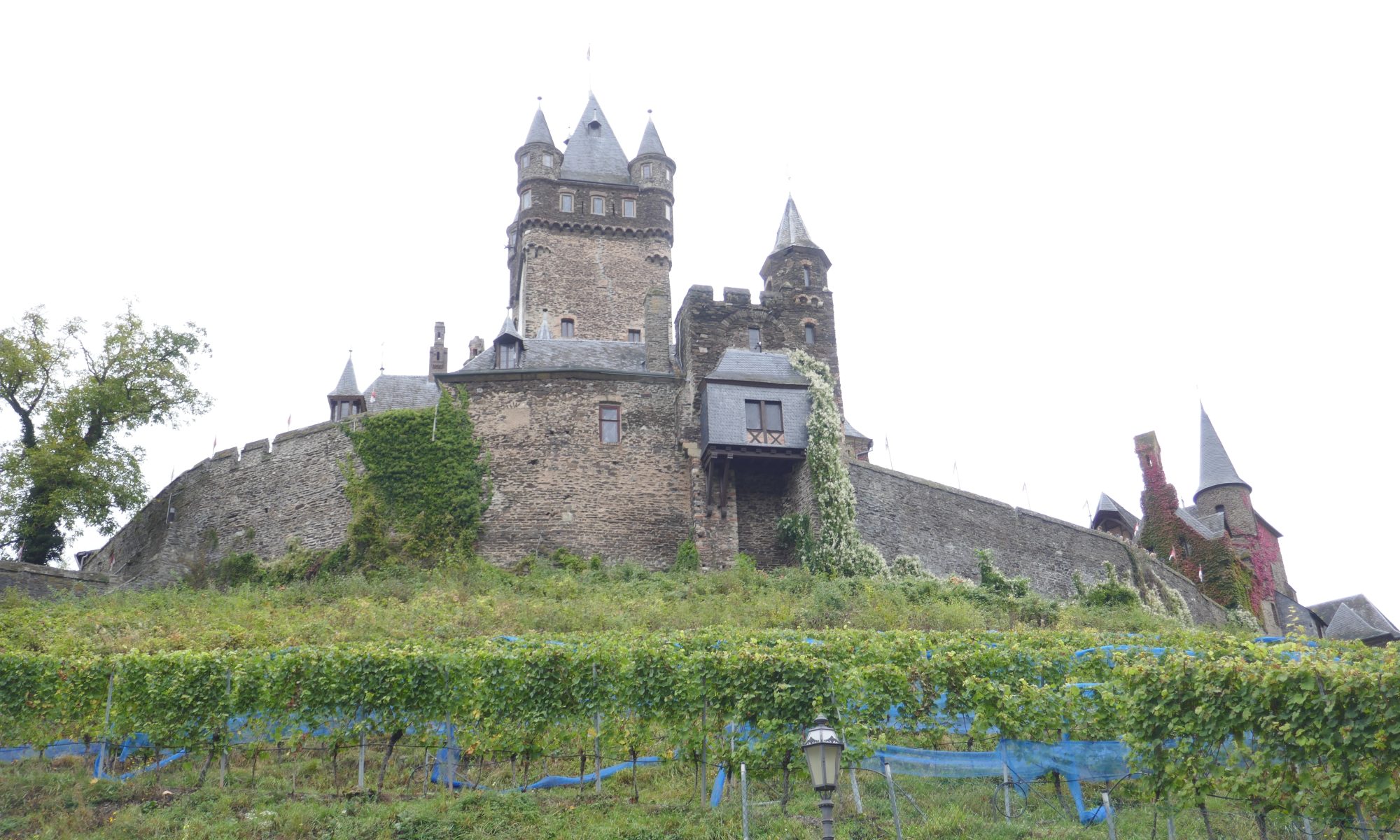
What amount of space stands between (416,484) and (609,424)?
5273 mm

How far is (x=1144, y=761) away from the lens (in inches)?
410

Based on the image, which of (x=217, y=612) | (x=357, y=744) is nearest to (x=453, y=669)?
(x=357, y=744)

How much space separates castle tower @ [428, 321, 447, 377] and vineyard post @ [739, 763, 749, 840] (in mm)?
31245

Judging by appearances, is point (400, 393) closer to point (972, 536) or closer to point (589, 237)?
point (589, 237)

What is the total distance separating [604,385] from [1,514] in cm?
1531

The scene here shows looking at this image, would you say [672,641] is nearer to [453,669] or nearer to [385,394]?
[453,669]

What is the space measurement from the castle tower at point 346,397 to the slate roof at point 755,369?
1476cm

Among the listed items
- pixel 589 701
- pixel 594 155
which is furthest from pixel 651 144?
pixel 589 701

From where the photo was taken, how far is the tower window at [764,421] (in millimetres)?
27297

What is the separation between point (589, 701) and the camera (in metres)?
13.3

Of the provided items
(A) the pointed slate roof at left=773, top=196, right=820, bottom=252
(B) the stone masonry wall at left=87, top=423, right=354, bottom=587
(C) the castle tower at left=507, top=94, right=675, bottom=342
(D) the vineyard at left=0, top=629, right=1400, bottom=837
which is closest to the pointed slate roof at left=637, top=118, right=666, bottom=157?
(C) the castle tower at left=507, top=94, right=675, bottom=342

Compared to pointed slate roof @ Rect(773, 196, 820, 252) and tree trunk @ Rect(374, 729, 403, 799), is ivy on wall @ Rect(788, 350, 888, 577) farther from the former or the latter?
tree trunk @ Rect(374, 729, 403, 799)

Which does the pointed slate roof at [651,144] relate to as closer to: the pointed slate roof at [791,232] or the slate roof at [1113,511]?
the pointed slate roof at [791,232]

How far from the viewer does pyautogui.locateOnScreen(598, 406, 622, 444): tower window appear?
2825 centimetres
